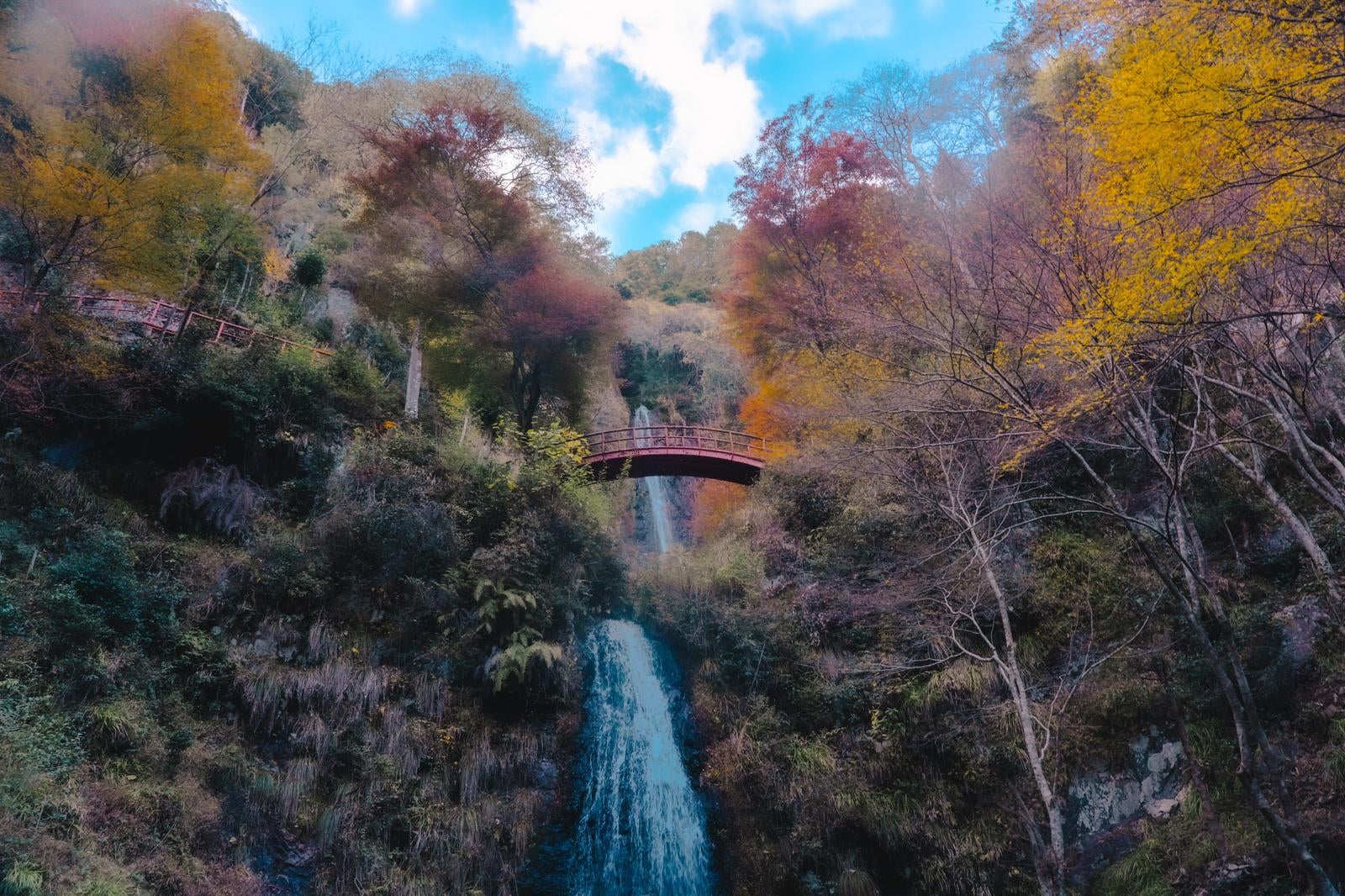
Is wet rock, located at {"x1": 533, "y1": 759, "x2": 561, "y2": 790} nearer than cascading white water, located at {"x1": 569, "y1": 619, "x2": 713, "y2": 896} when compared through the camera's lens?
No

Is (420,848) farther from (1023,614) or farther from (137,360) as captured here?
(1023,614)

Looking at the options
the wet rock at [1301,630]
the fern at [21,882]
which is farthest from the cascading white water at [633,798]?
the wet rock at [1301,630]

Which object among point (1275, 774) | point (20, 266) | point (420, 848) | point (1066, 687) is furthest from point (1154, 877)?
point (20, 266)

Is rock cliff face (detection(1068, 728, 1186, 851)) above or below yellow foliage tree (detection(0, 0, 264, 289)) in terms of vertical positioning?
below

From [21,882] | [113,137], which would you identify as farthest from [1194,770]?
[113,137]

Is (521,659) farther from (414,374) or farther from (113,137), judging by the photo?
(113,137)

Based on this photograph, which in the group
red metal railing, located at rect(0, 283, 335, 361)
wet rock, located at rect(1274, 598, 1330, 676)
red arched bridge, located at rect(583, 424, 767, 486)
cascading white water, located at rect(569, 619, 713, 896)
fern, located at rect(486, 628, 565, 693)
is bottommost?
cascading white water, located at rect(569, 619, 713, 896)

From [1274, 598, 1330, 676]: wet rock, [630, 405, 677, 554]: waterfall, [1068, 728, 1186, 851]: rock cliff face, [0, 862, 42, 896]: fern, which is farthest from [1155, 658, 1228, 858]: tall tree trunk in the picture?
[630, 405, 677, 554]: waterfall

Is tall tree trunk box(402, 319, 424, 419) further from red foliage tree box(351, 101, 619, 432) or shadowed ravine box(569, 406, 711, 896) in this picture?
shadowed ravine box(569, 406, 711, 896)
